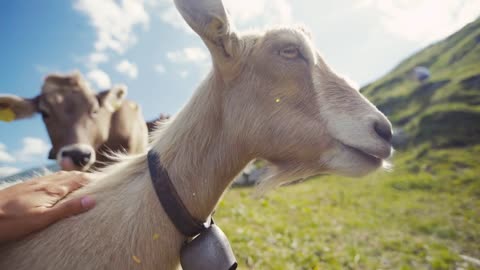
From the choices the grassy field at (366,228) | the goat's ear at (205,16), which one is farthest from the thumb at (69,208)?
the grassy field at (366,228)

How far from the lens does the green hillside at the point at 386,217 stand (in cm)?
752

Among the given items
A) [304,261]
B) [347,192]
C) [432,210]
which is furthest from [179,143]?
[347,192]

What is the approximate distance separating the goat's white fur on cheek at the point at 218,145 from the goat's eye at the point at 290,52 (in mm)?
62

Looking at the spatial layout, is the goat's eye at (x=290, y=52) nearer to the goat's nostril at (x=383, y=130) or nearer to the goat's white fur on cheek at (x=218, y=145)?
the goat's white fur on cheek at (x=218, y=145)

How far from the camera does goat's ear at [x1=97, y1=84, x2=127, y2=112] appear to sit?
7120 millimetres

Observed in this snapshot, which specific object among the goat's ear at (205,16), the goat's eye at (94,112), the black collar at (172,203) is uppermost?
the goat's ear at (205,16)

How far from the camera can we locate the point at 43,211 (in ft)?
7.63

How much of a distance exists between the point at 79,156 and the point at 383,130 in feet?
16.8

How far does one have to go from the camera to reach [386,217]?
14906 millimetres

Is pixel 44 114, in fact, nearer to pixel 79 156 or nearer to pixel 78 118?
pixel 78 118

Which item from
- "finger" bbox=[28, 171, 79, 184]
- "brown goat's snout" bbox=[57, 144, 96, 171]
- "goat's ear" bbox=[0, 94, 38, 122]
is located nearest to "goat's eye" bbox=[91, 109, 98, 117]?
"goat's ear" bbox=[0, 94, 38, 122]

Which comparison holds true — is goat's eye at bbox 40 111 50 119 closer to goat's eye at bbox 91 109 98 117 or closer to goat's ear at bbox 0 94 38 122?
goat's ear at bbox 0 94 38 122

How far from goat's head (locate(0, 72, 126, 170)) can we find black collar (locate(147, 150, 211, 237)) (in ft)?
11.8

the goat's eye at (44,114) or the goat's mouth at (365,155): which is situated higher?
the goat's eye at (44,114)
